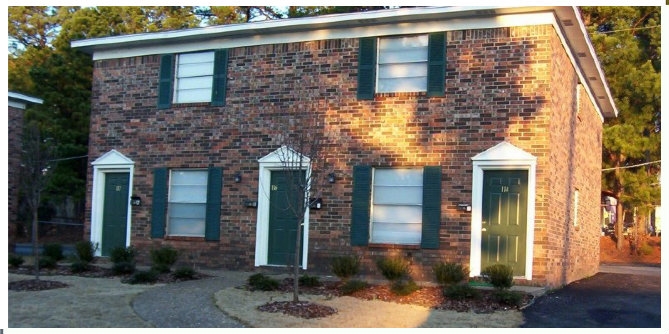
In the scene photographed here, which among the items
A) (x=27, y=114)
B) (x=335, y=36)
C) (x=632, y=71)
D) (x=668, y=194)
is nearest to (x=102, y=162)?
(x=335, y=36)

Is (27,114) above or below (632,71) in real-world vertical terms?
below

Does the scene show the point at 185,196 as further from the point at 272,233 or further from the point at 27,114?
the point at 27,114

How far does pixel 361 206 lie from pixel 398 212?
27.0 inches

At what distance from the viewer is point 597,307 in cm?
1139

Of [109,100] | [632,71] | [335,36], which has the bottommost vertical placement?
[109,100]

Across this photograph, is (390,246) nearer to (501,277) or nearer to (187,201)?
(501,277)

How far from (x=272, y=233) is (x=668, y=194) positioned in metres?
7.16

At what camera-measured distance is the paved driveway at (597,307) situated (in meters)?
10.2

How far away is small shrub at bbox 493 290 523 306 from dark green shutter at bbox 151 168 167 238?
7.43 metres

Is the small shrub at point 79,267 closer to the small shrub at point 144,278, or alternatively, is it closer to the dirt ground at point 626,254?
the small shrub at point 144,278

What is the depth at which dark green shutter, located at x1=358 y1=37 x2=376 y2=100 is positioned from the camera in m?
13.8

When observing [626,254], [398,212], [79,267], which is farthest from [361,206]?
[626,254]

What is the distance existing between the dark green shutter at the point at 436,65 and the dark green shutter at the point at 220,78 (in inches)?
167

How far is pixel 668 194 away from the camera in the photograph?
40.0 feet
